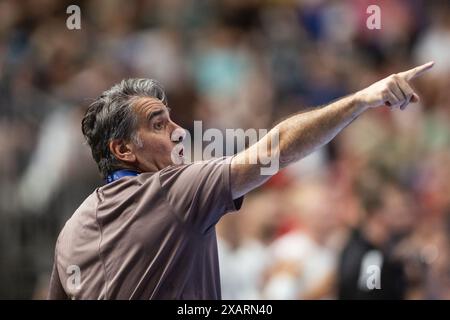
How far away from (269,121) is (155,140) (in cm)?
490

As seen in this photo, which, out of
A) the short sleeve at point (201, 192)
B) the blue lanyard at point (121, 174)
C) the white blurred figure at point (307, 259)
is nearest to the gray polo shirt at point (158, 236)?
the short sleeve at point (201, 192)

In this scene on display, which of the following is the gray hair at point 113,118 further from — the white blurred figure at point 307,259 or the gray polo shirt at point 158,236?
the white blurred figure at point 307,259

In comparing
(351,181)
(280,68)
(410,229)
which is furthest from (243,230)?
(280,68)

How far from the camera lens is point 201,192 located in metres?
3.83

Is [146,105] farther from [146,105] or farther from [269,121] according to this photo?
[269,121]

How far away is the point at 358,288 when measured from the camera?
651cm

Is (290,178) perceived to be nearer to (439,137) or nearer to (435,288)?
(439,137)

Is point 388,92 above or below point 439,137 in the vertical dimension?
below

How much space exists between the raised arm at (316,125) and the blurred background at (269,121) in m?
2.71

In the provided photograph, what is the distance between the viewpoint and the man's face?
422cm

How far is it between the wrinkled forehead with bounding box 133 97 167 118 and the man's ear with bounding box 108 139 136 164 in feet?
0.43

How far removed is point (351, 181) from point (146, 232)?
3.92 meters

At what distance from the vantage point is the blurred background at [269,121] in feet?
23.0

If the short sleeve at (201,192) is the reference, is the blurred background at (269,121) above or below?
above
